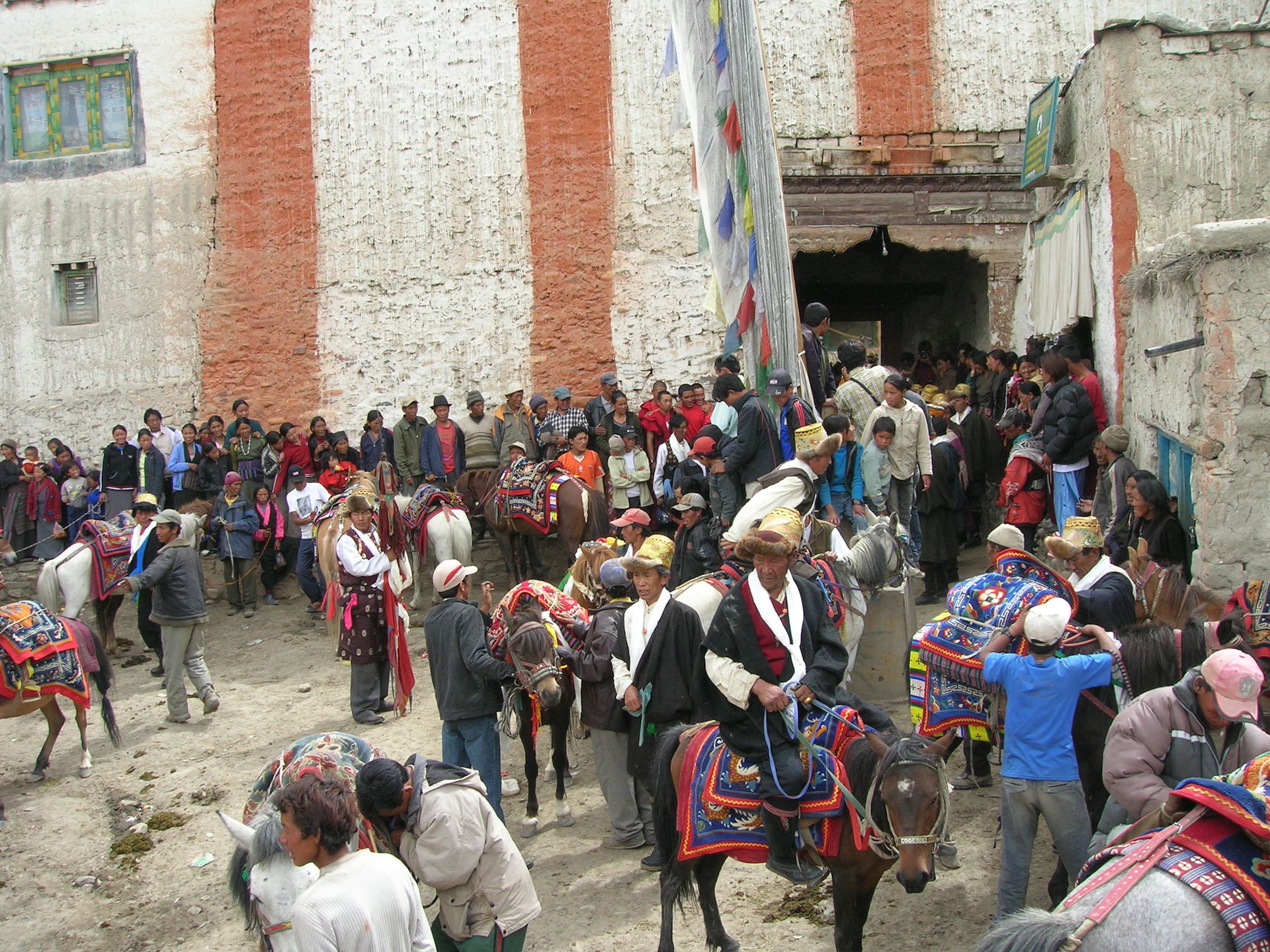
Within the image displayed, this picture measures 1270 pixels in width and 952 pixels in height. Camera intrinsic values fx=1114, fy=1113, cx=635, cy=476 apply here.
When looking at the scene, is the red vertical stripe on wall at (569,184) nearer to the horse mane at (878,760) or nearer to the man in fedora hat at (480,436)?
the man in fedora hat at (480,436)

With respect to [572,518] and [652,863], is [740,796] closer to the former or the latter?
[652,863]

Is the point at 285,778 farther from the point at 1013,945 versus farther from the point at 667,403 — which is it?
the point at 667,403

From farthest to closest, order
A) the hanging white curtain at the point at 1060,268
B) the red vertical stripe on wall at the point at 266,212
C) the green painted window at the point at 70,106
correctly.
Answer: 1. the green painted window at the point at 70,106
2. the red vertical stripe on wall at the point at 266,212
3. the hanging white curtain at the point at 1060,268

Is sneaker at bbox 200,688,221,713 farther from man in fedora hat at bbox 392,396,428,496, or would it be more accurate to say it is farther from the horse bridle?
the horse bridle

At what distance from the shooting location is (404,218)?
15.8m

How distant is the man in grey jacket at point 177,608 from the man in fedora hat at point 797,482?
16.6ft

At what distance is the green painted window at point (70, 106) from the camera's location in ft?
→ 53.7

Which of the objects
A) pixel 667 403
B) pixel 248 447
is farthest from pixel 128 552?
pixel 667 403

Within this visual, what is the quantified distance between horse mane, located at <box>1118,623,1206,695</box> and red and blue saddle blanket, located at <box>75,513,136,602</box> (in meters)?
9.19

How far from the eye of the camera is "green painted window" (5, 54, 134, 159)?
16.4 meters

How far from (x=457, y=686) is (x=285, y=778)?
2179 mm

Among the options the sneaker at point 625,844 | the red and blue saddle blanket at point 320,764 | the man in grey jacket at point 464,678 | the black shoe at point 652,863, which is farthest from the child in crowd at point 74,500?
the red and blue saddle blanket at point 320,764

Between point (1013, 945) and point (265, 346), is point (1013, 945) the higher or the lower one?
the lower one

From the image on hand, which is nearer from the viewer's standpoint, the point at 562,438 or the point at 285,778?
the point at 285,778
